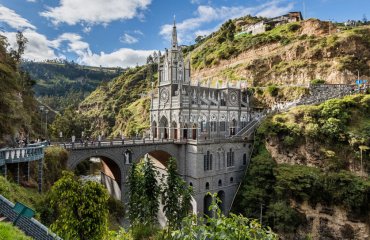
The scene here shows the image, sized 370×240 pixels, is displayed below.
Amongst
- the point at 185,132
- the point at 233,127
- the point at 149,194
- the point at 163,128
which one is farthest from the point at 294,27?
the point at 149,194

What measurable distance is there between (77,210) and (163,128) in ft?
120

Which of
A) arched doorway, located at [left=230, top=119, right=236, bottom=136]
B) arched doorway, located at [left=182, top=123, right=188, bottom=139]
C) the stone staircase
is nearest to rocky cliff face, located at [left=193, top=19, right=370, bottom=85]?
arched doorway, located at [left=230, top=119, right=236, bottom=136]

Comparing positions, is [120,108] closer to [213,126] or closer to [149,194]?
[213,126]

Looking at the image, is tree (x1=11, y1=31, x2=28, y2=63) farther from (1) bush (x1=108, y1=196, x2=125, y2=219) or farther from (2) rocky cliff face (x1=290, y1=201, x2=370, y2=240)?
(2) rocky cliff face (x1=290, y1=201, x2=370, y2=240)

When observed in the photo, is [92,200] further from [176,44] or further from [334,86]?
[334,86]

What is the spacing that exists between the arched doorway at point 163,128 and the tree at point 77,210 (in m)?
35.6

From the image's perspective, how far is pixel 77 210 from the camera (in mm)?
14391

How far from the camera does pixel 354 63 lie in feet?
201

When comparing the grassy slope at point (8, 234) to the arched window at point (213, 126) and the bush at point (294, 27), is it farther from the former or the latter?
the bush at point (294, 27)

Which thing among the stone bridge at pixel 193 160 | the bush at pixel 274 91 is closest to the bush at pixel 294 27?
the bush at pixel 274 91

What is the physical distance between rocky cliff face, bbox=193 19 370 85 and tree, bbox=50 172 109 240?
60.9 metres

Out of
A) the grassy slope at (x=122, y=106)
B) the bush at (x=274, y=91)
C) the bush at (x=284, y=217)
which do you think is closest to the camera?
the bush at (x=284, y=217)

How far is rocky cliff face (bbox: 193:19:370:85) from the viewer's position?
61.8m

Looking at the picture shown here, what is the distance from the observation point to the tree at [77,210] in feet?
46.0
